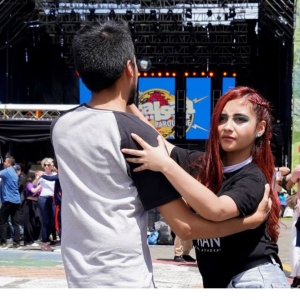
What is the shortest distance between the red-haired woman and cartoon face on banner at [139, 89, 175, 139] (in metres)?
25.7

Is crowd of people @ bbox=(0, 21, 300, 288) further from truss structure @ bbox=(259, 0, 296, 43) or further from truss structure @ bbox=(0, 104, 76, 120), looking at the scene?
truss structure @ bbox=(259, 0, 296, 43)

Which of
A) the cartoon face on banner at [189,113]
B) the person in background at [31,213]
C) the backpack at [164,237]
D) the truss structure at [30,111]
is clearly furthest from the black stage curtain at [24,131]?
the cartoon face on banner at [189,113]

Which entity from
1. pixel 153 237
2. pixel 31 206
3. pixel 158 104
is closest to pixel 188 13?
pixel 158 104

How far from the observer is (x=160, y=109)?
28828 mm

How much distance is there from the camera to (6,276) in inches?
355

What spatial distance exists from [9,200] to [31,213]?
80 cm

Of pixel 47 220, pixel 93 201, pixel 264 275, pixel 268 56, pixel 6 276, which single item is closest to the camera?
pixel 93 201

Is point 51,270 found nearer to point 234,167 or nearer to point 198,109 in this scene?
point 234,167

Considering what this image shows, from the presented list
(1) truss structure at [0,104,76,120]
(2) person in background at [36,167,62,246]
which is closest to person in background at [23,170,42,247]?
(2) person in background at [36,167,62,246]

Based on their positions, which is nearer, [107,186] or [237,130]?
[107,186]

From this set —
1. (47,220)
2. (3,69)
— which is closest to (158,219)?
(47,220)

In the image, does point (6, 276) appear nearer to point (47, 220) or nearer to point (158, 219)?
point (47, 220)

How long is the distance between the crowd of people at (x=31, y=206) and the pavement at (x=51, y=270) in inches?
19.5

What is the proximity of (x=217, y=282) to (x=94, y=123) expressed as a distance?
798mm
